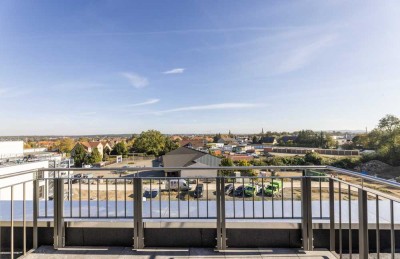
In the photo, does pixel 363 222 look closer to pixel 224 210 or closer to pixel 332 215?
pixel 332 215

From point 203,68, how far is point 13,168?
1384cm

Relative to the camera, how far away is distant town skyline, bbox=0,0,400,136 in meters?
10.1

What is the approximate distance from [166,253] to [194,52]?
15069mm

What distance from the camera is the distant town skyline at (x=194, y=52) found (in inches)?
397

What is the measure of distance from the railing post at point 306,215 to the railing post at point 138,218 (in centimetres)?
201

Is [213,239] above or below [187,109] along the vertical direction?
below

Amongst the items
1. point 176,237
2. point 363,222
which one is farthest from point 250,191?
point 363,222

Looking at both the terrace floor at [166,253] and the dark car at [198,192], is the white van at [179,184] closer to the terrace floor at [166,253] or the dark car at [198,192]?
the dark car at [198,192]

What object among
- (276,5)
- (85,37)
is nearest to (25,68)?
(85,37)

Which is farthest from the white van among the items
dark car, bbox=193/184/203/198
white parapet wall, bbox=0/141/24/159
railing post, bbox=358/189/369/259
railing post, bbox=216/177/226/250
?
white parapet wall, bbox=0/141/24/159

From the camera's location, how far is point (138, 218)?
2.80 m

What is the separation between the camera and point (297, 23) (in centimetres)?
1058

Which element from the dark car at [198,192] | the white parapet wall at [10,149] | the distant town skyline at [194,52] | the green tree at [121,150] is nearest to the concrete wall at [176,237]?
the dark car at [198,192]

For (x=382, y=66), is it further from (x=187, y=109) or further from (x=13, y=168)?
(x=187, y=109)
